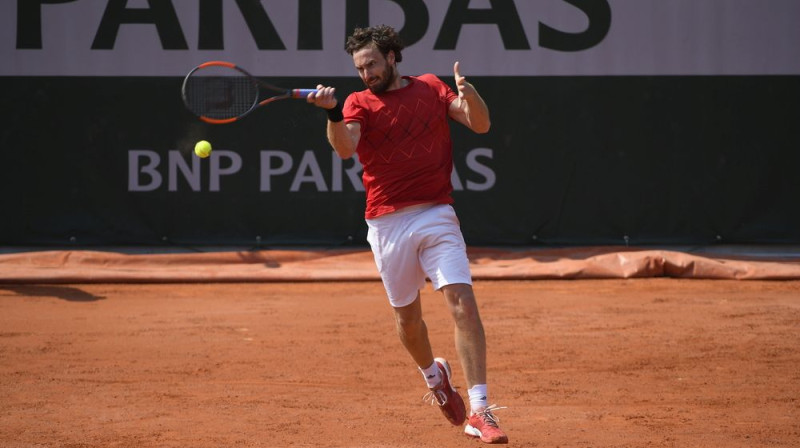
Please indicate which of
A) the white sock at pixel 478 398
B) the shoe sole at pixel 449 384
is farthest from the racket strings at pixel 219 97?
the white sock at pixel 478 398

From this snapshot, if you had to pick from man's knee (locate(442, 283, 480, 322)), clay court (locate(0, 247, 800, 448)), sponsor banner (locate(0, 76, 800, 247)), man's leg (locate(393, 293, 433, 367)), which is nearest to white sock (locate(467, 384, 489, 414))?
man's knee (locate(442, 283, 480, 322))

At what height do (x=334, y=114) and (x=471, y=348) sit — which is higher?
(x=334, y=114)

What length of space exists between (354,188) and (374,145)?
5.43 meters

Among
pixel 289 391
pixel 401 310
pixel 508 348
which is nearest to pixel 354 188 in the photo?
pixel 508 348

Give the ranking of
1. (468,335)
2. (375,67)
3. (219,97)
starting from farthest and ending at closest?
(219,97) → (375,67) → (468,335)

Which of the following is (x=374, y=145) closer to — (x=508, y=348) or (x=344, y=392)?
(x=344, y=392)

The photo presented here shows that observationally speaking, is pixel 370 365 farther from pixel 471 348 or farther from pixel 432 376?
pixel 471 348

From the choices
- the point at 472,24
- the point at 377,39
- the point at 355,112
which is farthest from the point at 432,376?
the point at 472,24

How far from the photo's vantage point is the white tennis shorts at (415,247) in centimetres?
438

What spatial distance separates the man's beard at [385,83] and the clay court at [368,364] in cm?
155

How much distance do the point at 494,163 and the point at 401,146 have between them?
18.1 ft

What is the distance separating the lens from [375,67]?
4465mm

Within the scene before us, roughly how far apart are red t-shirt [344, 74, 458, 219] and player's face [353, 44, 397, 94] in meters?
0.05

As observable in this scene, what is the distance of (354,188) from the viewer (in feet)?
32.7
